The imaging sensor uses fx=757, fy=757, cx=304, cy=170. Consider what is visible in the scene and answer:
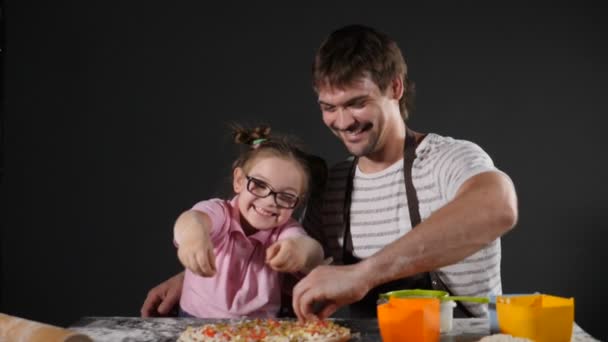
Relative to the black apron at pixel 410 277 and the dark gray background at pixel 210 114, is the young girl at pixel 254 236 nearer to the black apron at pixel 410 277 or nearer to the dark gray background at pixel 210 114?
the black apron at pixel 410 277

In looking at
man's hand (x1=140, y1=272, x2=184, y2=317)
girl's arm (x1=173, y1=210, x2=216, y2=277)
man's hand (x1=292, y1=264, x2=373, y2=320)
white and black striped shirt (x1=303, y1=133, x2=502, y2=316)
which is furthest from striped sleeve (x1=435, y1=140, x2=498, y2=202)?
man's hand (x1=140, y1=272, x2=184, y2=317)

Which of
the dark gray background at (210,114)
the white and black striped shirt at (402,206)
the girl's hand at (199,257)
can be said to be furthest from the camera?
the dark gray background at (210,114)

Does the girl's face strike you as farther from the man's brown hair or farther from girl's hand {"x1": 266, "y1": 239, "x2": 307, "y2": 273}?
the man's brown hair

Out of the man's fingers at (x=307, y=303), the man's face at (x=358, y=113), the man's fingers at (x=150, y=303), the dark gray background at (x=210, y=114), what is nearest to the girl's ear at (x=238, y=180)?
the man's face at (x=358, y=113)

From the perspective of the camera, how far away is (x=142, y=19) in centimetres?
388

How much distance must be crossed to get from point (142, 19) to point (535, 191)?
219 cm

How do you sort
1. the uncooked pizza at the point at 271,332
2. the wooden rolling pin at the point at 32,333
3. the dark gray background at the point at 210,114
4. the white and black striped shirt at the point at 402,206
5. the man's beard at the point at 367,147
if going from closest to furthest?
the wooden rolling pin at the point at 32,333 < the uncooked pizza at the point at 271,332 < the white and black striped shirt at the point at 402,206 < the man's beard at the point at 367,147 < the dark gray background at the point at 210,114

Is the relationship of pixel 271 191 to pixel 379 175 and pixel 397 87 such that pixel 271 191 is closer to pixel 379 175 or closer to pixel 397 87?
pixel 379 175

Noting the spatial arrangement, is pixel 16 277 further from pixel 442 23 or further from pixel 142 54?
pixel 442 23

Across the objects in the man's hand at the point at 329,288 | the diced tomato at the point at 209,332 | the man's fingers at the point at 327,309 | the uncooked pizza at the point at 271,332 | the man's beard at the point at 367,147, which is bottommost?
the uncooked pizza at the point at 271,332

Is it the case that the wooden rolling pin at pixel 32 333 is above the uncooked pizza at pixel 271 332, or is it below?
above

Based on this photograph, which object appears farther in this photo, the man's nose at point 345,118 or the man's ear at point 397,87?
the man's ear at point 397,87

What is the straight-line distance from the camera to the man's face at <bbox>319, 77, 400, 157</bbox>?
2.30m

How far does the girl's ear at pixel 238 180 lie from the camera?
2186 mm
